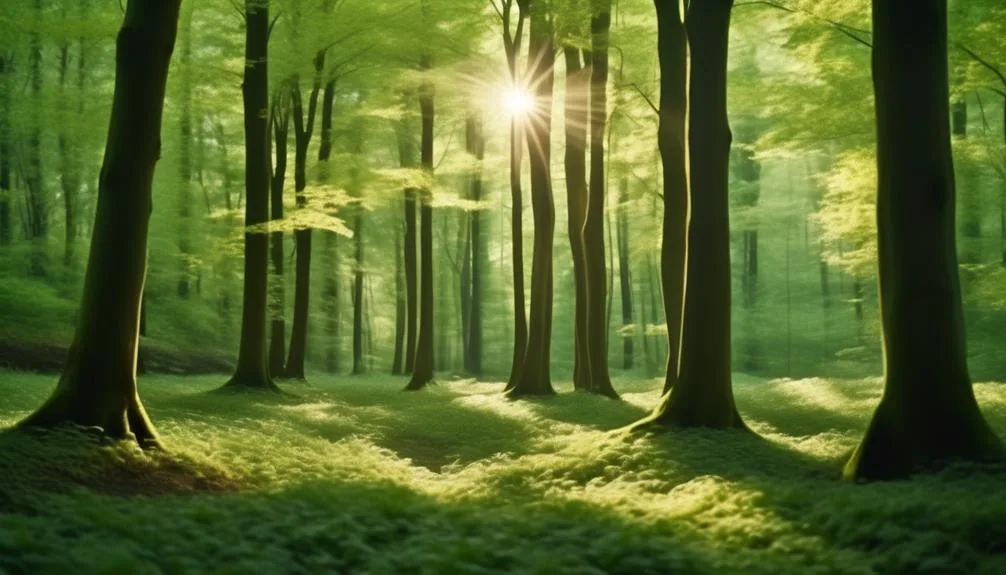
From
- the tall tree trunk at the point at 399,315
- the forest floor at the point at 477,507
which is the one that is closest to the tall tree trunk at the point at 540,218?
the forest floor at the point at 477,507

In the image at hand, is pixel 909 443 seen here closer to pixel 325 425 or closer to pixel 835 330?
pixel 325 425

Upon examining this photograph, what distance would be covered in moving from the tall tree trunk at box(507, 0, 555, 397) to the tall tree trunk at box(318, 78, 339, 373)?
5911 millimetres

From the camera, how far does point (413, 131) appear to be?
31844 millimetres

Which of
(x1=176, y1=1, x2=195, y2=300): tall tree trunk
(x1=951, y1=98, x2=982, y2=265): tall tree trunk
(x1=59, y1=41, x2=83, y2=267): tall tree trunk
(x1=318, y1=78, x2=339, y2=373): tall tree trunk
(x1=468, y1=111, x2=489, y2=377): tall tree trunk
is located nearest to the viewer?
(x1=318, y1=78, x2=339, y2=373): tall tree trunk

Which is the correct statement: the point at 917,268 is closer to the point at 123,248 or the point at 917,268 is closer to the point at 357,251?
the point at 123,248

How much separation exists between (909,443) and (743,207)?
3503cm

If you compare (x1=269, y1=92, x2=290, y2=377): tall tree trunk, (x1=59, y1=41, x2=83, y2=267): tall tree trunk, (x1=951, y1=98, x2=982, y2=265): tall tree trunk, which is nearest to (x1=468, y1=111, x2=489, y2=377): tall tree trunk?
(x1=269, y1=92, x2=290, y2=377): tall tree trunk

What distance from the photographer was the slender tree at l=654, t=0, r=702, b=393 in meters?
14.7

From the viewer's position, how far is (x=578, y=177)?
20812mm

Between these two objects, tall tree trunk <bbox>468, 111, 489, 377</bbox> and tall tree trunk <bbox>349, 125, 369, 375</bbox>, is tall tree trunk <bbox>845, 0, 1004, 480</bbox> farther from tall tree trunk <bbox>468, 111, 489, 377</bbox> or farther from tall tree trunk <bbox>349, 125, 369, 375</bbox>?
tall tree trunk <bbox>468, 111, 489, 377</bbox>

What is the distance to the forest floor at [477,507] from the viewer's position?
509cm

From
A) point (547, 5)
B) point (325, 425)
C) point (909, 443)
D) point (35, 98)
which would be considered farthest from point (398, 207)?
point (909, 443)

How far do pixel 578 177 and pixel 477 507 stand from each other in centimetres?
1419

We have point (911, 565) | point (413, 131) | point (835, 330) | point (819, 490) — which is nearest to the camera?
point (911, 565)
